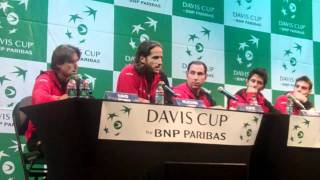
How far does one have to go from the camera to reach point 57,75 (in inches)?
129

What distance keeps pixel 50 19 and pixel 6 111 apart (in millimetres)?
698

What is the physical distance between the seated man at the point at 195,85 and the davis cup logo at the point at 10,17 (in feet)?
4.32

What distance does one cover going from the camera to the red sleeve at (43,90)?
3.11m

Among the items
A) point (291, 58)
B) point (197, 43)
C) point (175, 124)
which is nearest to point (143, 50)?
point (197, 43)

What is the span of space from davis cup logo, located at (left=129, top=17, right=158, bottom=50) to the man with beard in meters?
0.04

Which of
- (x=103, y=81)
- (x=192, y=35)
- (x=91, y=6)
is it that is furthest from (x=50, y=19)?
(x=192, y=35)

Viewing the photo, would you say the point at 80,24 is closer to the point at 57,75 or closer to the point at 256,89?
the point at 57,75

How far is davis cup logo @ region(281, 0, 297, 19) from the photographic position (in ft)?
15.0

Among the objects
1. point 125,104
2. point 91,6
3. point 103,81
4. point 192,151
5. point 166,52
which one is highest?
point 91,6

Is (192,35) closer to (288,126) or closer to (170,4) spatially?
(170,4)

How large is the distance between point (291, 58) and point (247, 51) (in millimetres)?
538

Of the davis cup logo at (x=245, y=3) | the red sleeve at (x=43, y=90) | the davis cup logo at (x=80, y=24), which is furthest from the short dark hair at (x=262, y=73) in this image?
the red sleeve at (x=43, y=90)

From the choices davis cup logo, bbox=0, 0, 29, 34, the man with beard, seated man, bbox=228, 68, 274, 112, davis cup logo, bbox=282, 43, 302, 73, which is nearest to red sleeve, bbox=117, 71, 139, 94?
the man with beard

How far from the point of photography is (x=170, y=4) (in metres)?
3.90
